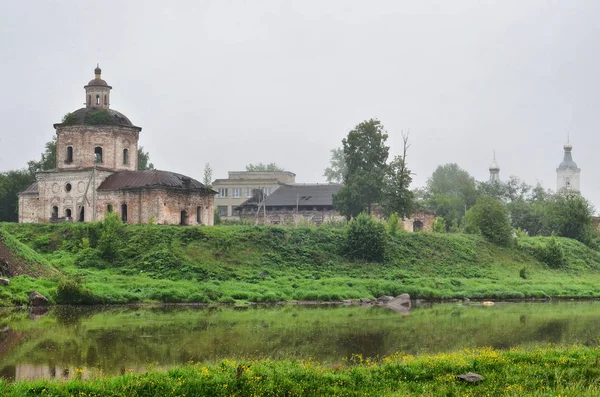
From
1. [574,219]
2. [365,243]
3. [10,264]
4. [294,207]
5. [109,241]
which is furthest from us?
[294,207]

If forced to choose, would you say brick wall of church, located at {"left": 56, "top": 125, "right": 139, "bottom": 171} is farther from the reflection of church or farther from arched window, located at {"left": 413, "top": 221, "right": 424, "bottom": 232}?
the reflection of church

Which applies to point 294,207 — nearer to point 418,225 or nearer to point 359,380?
point 418,225

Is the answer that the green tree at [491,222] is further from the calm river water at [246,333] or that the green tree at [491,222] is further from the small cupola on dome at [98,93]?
the small cupola on dome at [98,93]

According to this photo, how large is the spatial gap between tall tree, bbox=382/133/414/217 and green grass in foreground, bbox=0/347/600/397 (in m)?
44.2

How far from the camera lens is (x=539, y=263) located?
199 feet

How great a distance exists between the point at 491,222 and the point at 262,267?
2257 centimetres

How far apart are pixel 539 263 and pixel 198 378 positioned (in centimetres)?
4880

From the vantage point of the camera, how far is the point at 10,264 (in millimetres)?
39281

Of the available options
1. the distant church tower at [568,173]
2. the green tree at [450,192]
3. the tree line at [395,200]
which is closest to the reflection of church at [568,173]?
the distant church tower at [568,173]

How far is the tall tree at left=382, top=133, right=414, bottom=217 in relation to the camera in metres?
63.7

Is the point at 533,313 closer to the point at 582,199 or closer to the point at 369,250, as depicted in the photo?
the point at 369,250

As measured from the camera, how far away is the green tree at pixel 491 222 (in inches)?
2478

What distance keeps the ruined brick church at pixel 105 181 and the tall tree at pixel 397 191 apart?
45.5 ft

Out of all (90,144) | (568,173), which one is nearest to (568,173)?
(568,173)
